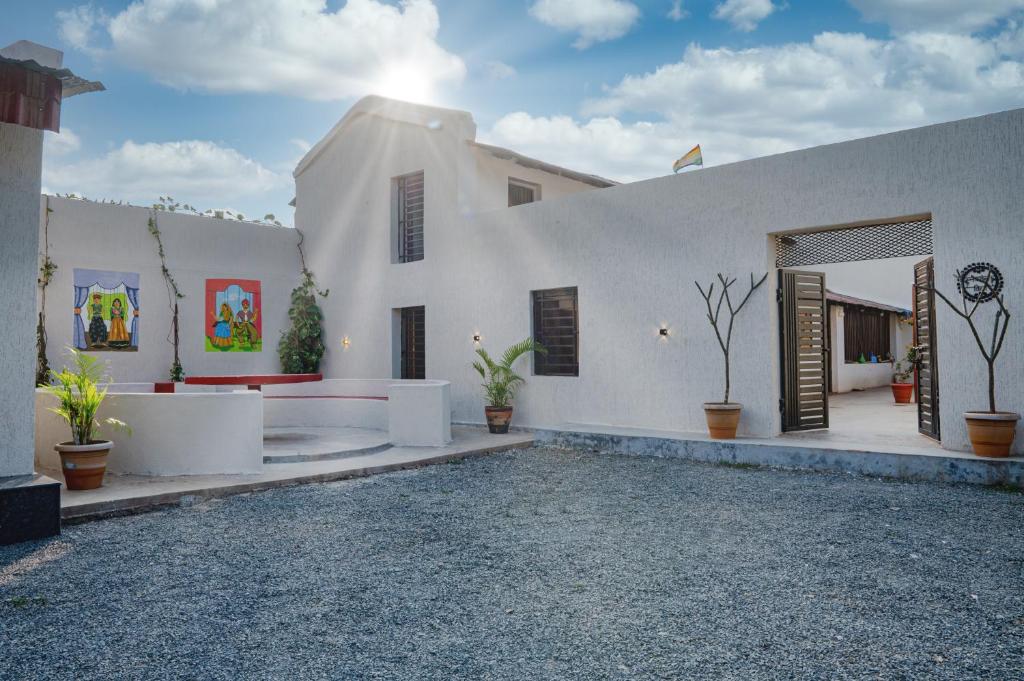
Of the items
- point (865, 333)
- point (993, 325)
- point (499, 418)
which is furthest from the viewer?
point (865, 333)

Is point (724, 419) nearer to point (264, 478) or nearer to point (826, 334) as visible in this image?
point (826, 334)

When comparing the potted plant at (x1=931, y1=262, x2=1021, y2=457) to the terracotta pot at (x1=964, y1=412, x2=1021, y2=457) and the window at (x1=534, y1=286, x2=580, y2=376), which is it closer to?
the terracotta pot at (x1=964, y1=412, x2=1021, y2=457)

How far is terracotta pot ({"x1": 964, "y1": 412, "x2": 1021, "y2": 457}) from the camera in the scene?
6.81 metres

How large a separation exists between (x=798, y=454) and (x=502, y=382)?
478 cm

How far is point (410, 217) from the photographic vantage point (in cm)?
1349

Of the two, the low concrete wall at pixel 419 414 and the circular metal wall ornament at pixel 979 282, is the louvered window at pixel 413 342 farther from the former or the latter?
the circular metal wall ornament at pixel 979 282

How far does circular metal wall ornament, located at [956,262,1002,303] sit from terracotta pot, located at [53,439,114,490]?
9.07m

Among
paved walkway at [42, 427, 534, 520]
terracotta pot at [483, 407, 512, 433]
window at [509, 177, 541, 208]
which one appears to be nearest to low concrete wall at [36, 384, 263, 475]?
paved walkway at [42, 427, 534, 520]

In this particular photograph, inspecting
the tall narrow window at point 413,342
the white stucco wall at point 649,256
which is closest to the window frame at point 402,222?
the white stucco wall at point 649,256

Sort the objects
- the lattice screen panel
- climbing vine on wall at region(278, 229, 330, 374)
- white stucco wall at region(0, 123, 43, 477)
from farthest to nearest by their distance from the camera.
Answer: climbing vine on wall at region(278, 229, 330, 374)
the lattice screen panel
white stucco wall at region(0, 123, 43, 477)

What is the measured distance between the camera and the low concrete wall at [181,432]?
705cm

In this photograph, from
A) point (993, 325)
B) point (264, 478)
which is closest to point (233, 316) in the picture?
point (264, 478)

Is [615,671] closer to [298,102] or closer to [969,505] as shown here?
[969,505]

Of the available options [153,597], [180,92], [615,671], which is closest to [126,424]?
[153,597]
